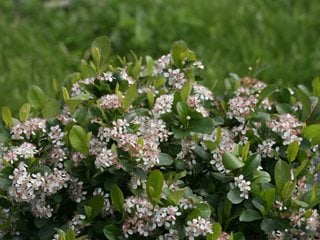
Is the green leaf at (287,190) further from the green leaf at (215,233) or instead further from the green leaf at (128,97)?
the green leaf at (128,97)

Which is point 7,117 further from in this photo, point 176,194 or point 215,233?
point 215,233

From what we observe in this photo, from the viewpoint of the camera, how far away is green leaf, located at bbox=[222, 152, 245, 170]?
6.53ft

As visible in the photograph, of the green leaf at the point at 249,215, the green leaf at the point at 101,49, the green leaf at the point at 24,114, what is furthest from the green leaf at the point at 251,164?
the green leaf at the point at 24,114

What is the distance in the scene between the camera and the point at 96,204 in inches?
78.8

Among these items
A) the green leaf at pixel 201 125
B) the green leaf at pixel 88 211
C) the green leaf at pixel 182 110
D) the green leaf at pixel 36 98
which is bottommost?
the green leaf at pixel 88 211

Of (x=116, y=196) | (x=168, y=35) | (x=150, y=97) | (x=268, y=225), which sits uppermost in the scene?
(x=150, y=97)

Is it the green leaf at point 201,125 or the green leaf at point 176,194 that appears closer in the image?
the green leaf at point 176,194

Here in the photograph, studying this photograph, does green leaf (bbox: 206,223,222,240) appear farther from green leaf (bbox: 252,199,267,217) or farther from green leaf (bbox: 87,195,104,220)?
green leaf (bbox: 87,195,104,220)

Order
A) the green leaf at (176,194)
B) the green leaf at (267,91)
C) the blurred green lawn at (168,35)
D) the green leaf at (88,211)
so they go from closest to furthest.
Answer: the green leaf at (176,194), the green leaf at (88,211), the green leaf at (267,91), the blurred green lawn at (168,35)

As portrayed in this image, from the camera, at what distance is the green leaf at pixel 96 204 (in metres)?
1.99

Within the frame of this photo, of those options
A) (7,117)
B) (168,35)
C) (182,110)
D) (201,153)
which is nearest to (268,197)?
(201,153)

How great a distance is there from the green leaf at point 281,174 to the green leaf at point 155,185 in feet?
1.13

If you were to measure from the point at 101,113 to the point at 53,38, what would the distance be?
3.12 metres

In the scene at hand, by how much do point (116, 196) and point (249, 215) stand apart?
38cm
